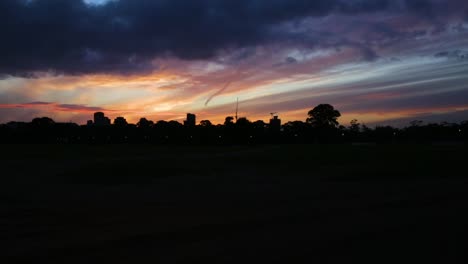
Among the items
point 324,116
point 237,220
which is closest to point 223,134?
point 324,116

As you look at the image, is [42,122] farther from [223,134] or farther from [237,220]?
[237,220]

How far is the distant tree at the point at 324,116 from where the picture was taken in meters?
89.5

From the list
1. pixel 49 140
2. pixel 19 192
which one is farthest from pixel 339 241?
pixel 49 140

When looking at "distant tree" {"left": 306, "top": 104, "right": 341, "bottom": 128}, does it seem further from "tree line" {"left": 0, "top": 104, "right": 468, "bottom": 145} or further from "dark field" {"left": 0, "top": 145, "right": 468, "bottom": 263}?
"dark field" {"left": 0, "top": 145, "right": 468, "bottom": 263}

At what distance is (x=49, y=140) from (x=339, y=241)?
284 ft

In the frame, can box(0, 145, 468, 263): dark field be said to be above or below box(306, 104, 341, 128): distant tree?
below

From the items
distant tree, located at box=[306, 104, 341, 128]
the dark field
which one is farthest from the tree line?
the dark field

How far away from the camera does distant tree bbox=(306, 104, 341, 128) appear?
3524 inches

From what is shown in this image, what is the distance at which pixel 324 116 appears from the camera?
89.8 m

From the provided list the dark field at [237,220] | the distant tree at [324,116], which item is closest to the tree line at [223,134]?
the distant tree at [324,116]

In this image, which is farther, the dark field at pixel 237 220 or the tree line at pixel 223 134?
the tree line at pixel 223 134

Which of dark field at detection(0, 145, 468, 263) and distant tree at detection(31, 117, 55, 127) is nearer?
dark field at detection(0, 145, 468, 263)

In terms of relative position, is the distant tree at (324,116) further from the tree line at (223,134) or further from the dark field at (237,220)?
the dark field at (237,220)

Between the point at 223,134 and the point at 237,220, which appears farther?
the point at 223,134
